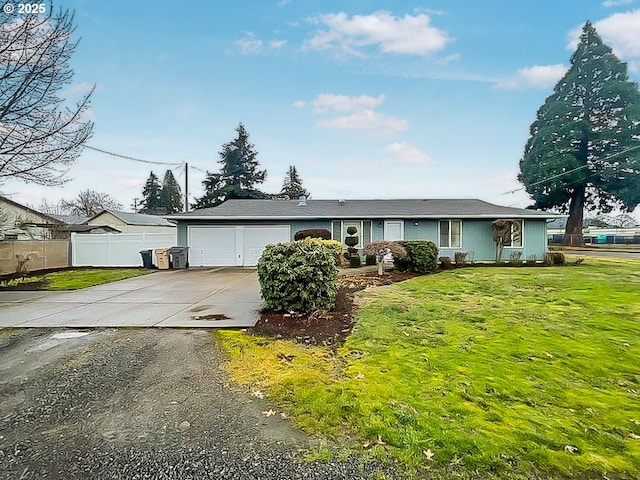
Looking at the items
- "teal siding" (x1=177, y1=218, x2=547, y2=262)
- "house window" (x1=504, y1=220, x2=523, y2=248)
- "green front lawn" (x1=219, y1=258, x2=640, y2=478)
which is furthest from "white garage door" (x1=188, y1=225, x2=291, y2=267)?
"green front lawn" (x1=219, y1=258, x2=640, y2=478)

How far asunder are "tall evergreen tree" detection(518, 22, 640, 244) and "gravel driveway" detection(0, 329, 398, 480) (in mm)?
34365

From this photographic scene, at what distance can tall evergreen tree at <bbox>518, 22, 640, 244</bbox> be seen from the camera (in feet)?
95.0

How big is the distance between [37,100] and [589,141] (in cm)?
3677

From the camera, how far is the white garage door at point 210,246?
56.3ft

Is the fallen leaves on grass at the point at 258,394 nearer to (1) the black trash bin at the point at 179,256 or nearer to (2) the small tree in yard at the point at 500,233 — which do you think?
(1) the black trash bin at the point at 179,256

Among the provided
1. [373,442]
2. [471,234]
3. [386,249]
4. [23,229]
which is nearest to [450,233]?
[471,234]

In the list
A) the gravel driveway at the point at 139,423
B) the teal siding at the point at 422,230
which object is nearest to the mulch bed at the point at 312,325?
the gravel driveway at the point at 139,423

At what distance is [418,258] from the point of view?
1323 centimetres

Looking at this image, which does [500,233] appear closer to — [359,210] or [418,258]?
[418,258]

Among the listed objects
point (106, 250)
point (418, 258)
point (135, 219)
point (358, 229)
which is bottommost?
point (418, 258)

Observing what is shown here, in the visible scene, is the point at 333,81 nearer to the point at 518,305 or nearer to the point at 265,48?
the point at 265,48

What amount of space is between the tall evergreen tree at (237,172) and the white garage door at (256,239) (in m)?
17.5

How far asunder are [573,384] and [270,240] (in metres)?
14.4

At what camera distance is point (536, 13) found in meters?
12.0
